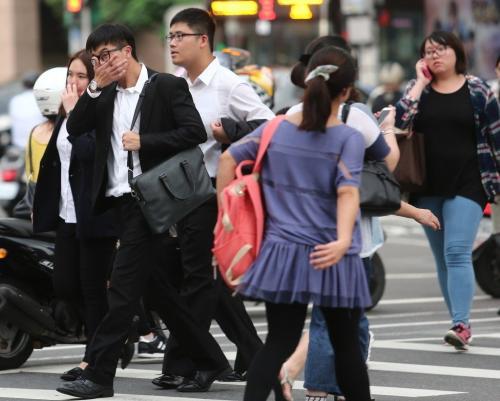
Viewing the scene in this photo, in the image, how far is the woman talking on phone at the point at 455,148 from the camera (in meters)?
10.1

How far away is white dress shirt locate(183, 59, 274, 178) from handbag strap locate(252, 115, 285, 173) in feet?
6.25

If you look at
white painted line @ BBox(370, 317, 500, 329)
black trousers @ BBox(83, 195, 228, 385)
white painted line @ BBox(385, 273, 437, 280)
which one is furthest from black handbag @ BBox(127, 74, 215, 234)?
white painted line @ BBox(385, 273, 437, 280)

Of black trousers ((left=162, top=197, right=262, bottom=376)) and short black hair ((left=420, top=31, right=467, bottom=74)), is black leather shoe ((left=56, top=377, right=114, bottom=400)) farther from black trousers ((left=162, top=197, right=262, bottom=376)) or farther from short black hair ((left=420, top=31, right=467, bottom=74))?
short black hair ((left=420, top=31, right=467, bottom=74))

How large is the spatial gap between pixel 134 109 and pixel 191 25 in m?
0.70

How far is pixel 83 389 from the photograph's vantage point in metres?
8.19

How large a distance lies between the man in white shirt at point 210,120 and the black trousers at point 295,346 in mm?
1798

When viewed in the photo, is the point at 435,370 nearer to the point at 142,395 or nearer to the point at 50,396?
the point at 142,395

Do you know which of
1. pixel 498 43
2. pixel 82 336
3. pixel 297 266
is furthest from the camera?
pixel 498 43

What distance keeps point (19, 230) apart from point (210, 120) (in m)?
1.62

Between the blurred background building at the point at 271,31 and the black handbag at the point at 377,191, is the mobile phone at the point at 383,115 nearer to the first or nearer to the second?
the black handbag at the point at 377,191

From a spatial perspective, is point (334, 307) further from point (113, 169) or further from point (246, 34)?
point (246, 34)

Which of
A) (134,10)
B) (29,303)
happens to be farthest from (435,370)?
(134,10)

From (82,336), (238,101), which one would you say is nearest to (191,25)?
(238,101)

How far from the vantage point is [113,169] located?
27.8ft
